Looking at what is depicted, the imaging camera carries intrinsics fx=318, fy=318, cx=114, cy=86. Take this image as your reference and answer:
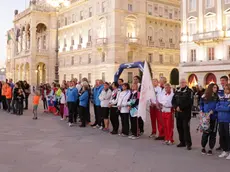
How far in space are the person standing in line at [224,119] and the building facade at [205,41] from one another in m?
26.2

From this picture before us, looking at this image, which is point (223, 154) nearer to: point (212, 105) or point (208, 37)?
point (212, 105)

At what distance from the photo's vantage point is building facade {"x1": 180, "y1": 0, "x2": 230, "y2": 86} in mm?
33688

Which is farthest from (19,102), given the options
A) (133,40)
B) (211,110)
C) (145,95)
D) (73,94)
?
(133,40)

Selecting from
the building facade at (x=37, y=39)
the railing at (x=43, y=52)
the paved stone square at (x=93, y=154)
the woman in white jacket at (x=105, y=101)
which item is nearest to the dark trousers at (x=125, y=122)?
the paved stone square at (x=93, y=154)

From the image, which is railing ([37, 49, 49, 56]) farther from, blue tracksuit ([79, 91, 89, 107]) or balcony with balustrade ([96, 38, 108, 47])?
blue tracksuit ([79, 91, 89, 107])

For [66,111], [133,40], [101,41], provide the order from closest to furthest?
[66,111]
[101,41]
[133,40]

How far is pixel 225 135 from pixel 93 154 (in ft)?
11.4

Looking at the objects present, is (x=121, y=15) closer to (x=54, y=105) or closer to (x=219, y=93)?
(x=54, y=105)

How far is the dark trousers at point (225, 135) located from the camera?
26.9ft

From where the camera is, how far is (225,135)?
27.1 ft

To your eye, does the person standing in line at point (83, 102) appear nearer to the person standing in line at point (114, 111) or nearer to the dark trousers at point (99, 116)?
the dark trousers at point (99, 116)

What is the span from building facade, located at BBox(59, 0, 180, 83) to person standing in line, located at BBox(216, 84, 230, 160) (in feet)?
118

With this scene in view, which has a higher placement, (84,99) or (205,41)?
(205,41)

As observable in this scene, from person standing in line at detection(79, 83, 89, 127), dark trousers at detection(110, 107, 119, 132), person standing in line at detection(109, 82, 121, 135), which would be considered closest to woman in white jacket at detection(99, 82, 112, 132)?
person standing in line at detection(109, 82, 121, 135)
